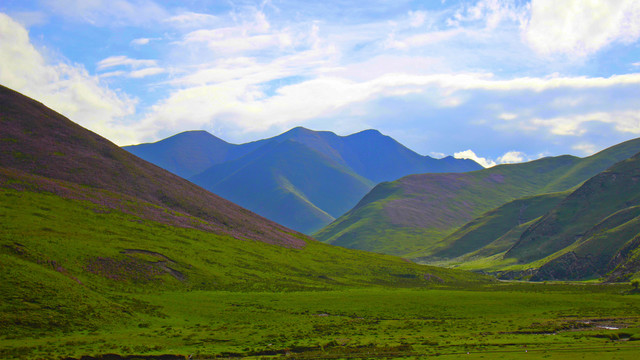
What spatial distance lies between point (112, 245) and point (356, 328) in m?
58.4

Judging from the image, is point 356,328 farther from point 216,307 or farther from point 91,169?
point 91,169

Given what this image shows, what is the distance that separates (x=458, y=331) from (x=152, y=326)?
44.8m

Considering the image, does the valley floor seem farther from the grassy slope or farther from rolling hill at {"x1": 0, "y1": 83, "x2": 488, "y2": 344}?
rolling hill at {"x1": 0, "y1": 83, "x2": 488, "y2": 344}

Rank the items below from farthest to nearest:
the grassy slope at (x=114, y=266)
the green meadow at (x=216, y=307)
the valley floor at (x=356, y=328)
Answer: the grassy slope at (x=114, y=266), the green meadow at (x=216, y=307), the valley floor at (x=356, y=328)

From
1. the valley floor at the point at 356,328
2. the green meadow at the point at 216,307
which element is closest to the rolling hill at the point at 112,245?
the green meadow at the point at 216,307

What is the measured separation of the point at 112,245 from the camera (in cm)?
10350

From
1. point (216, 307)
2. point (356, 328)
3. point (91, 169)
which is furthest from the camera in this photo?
point (91, 169)

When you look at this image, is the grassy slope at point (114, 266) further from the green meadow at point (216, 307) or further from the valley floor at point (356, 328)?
the valley floor at point (356, 328)

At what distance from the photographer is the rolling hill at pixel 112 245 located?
70.4 meters

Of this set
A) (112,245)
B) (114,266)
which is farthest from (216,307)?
(112,245)

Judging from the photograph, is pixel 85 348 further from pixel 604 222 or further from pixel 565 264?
pixel 604 222

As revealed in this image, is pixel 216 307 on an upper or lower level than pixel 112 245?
lower

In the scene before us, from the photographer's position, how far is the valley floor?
56.5m

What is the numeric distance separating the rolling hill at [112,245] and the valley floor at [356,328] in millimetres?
4827
